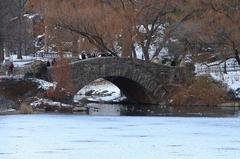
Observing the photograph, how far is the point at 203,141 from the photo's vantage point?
82.2 ft

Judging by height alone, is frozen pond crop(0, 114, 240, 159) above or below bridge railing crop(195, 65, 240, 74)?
below

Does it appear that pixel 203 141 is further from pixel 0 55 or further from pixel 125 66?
pixel 0 55

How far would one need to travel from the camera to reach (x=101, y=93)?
71.7 meters

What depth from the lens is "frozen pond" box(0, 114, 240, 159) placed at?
21.0 meters

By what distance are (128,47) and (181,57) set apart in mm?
8791

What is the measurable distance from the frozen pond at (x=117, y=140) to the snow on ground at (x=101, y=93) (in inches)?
1230

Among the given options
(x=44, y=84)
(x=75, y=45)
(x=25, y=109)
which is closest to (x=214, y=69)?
(x=75, y=45)

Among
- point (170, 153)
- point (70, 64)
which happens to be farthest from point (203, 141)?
point (70, 64)

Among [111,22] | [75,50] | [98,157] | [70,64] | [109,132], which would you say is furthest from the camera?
[75,50]

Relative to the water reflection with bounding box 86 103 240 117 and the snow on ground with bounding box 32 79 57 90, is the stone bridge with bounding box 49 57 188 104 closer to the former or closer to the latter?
the snow on ground with bounding box 32 79 57 90

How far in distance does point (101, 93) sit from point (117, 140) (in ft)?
153

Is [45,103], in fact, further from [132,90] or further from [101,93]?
[101,93]

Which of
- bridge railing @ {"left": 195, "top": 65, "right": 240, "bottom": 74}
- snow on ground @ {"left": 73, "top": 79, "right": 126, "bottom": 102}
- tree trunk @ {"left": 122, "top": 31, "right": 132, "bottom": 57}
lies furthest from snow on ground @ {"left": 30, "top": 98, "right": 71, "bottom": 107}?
bridge railing @ {"left": 195, "top": 65, "right": 240, "bottom": 74}

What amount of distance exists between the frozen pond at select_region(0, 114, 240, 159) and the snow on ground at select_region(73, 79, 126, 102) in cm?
3124
